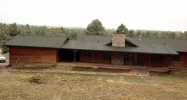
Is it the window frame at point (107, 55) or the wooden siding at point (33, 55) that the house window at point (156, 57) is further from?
the wooden siding at point (33, 55)

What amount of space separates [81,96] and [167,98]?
614cm

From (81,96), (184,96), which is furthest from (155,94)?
(81,96)

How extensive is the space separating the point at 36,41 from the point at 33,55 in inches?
83.2

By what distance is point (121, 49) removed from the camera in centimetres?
2555

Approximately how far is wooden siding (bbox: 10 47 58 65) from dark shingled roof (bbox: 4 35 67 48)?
0.58 metres

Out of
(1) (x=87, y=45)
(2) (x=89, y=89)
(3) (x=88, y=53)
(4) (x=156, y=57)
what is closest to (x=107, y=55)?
(3) (x=88, y=53)

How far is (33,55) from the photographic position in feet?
86.9

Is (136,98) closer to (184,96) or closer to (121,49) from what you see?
(184,96)

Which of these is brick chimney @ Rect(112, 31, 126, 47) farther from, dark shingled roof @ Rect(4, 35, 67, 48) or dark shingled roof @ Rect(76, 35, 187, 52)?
dark shingled roof @ Rect(4, 35, 67, 48)

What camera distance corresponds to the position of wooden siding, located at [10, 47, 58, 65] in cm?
2623

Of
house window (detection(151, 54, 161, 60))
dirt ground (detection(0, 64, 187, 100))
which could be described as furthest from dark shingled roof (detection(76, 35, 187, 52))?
dirt ground (detection(0, 64, 187, 100))

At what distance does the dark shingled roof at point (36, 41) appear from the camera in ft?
85.9

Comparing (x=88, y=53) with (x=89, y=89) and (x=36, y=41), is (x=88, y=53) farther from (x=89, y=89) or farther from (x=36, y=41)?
(x=89, y=89)

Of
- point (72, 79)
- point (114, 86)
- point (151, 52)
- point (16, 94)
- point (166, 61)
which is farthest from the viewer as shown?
point (166, 61)
